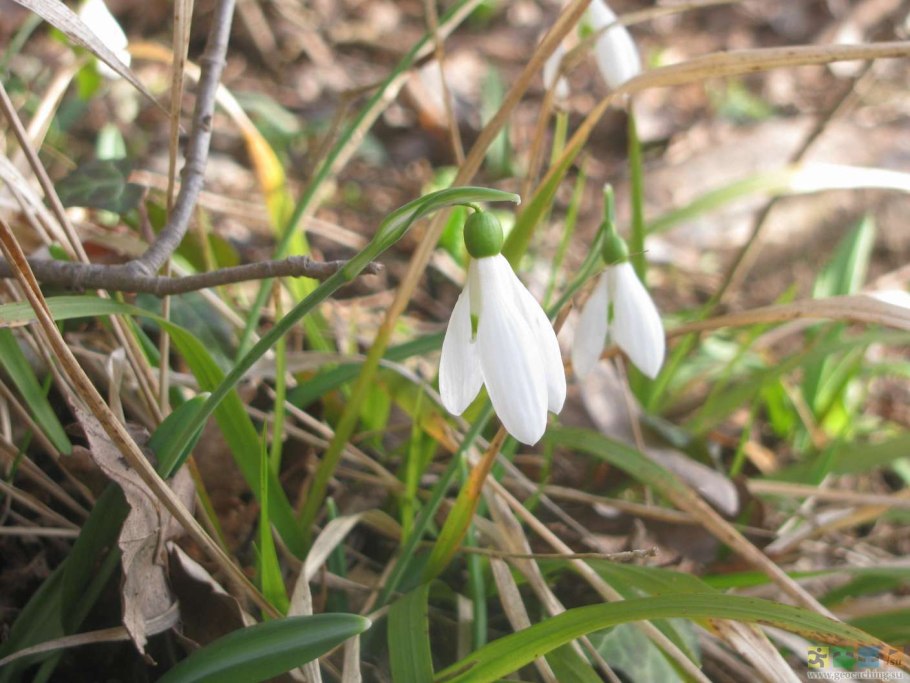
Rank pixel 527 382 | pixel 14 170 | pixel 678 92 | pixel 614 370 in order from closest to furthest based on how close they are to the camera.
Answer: pixel 527 382 → pixel 14 170 → pixel 614 370 → pixel 678 92

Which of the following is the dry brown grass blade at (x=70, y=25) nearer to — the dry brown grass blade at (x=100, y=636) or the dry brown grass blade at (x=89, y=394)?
the dry brown grass blade at (x=89, y=394)

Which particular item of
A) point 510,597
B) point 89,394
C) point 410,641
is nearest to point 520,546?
point 510,597

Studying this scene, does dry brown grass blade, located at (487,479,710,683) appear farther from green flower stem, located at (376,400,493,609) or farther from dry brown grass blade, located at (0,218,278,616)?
dry brown grass blade, located at (0,218,278,616)

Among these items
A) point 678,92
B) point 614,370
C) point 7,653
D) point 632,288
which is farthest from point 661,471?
point 678,92

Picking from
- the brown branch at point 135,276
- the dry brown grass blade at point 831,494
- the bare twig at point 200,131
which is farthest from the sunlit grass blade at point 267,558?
the dry brown grass blade at point 831,494

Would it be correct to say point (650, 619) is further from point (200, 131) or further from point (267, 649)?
Answer: point (200, 131)

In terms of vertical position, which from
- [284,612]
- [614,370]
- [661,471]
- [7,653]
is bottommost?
[7,653]

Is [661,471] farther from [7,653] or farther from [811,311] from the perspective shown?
[7,653]
